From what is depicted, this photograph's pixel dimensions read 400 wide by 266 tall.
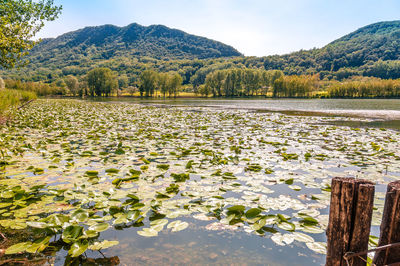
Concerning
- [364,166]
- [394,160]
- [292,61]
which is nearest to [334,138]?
[394,160]

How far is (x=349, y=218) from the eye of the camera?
75.7 inches

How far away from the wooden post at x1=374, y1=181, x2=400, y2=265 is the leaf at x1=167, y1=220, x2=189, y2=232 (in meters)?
1.99

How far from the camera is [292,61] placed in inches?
7229

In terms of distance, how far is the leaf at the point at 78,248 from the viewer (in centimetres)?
230

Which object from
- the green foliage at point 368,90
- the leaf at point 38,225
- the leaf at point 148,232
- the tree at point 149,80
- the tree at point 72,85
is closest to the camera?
the leaf at point 38,225

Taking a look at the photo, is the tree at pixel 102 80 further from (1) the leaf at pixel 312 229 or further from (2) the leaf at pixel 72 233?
(1) the leaf at pixel 312 229

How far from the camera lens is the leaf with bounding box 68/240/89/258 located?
230 centimetres

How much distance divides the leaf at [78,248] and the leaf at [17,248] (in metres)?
0.48

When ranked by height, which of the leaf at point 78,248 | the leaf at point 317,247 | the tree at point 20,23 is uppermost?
the tree at point 20,23

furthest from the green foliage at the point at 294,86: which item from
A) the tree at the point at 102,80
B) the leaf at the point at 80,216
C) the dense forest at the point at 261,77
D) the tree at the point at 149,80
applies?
the leaf at the point at 80,216

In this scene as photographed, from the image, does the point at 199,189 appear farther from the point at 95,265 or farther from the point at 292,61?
the point at 292,61

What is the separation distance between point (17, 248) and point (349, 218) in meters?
3.16

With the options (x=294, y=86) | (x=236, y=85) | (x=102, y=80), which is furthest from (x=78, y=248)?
(x=102, y=80)

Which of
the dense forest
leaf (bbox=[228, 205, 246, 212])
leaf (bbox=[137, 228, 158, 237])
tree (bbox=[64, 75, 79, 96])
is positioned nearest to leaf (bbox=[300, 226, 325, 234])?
leaf (bbox=[228, 205, 246, 212])
